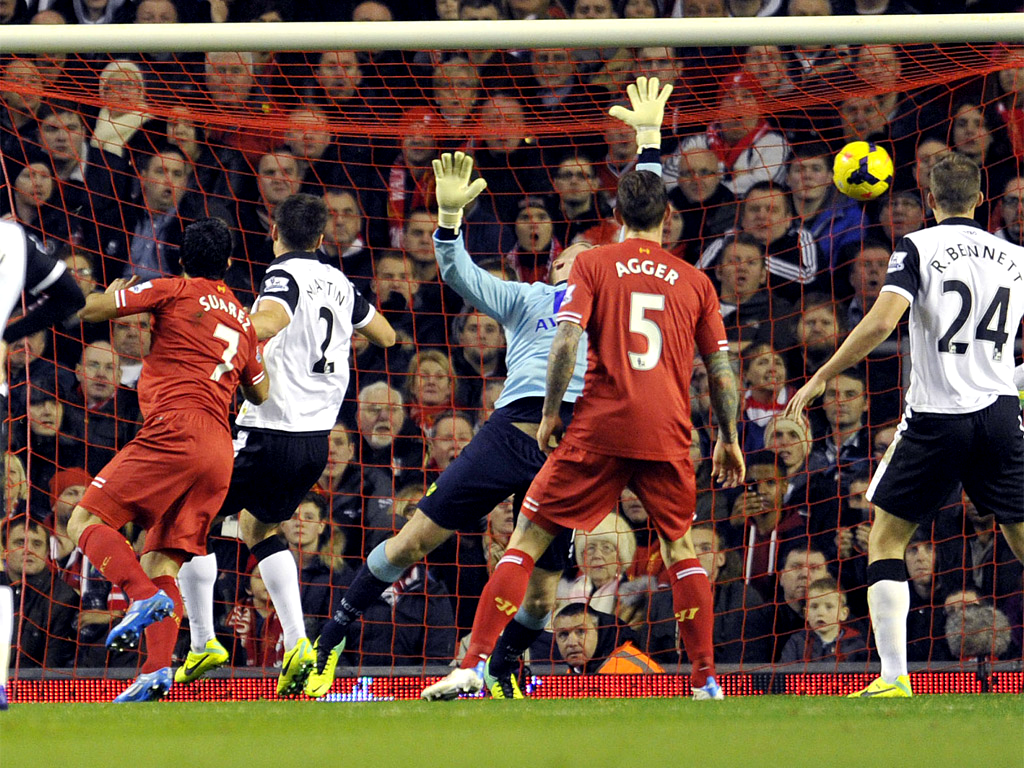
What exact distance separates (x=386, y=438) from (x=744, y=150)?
2440 millimetres

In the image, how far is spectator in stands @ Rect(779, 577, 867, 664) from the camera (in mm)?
6785

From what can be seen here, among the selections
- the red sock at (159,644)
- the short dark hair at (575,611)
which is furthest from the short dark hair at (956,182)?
the red sock at (159,644)

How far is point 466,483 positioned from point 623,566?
6.03ft

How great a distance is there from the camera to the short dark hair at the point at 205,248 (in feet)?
17.7

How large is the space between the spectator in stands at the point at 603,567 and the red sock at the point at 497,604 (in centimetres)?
255

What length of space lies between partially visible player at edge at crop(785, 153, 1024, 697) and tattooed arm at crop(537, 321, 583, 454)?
3.24 ft

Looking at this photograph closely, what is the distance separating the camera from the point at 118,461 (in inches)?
204

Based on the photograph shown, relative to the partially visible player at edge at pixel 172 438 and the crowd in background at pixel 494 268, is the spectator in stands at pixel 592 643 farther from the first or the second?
the partially visible player at edge at pixel 172 438

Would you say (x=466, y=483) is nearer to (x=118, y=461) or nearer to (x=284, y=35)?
(x=118, y=461)

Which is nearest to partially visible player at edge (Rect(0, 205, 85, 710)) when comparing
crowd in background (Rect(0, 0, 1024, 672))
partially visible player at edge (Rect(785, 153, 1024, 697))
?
crowd in background (Rect(0, 0, 1024, 672))

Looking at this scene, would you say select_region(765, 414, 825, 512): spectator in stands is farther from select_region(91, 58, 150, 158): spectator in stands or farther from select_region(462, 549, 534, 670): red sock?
select_region(91, 58, 150, 158): spectator in stands

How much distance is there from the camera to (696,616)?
4605 mm

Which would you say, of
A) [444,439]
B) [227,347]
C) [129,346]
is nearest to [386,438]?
[444,439]

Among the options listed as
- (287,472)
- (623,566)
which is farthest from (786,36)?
(623,566)
